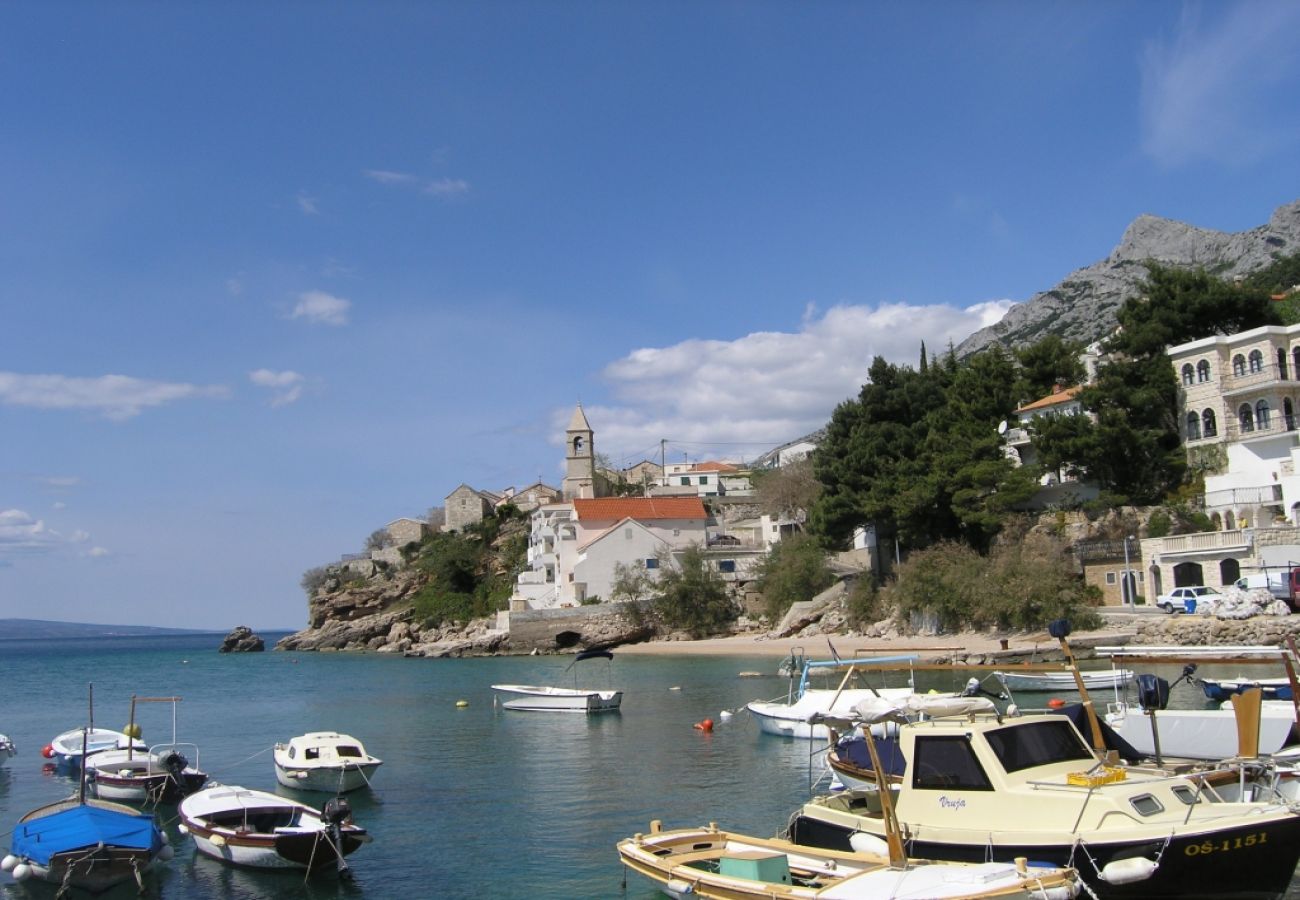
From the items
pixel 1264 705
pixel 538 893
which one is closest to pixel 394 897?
pixel 538 893

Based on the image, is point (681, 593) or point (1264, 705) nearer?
point (1264, 705)

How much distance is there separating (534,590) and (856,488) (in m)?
33.6

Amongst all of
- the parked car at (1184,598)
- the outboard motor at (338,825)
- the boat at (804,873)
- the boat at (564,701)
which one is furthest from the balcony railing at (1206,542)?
the outboard motor at (338,825)

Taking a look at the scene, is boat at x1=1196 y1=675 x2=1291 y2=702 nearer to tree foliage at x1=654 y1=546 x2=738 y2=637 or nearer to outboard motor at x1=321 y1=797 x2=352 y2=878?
outboard motor at x1=321 y1=797 x2=352 y2=878

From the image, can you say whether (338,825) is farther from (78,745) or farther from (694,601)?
(694,601)

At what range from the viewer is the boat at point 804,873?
1104 cm

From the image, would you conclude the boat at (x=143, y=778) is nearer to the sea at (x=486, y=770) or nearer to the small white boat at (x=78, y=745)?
the sea at (x=486, y=770)

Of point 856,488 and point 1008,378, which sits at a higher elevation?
point 1008,378

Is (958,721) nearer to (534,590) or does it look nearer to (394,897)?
(394,897)

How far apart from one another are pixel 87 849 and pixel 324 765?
8.32m

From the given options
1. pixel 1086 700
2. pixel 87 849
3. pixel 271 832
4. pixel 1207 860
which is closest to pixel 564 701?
pixel 271 832

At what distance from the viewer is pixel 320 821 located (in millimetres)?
18328

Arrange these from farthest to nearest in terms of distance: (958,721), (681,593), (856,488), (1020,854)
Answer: (681,593), (856,488), (958,721), (1020,854)

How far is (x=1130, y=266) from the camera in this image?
524 feet
